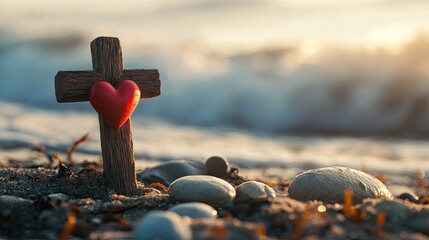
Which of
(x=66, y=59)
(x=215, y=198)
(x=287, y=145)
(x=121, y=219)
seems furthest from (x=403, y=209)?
(x=66, y=59)

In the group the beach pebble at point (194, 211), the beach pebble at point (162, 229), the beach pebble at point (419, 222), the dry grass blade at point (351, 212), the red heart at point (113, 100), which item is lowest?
the beach pebble at point (419, 222)

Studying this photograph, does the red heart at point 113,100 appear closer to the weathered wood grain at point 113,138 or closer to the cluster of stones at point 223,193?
the weathered wood grain at point 113,138

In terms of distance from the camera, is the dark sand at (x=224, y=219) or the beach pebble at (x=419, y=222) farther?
the beach pebble at (x=419, y=222)

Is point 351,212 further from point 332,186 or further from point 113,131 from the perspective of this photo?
point 113,131

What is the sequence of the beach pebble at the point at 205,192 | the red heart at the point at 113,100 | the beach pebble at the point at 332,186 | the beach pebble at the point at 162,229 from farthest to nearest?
the beach pebble at the point at 332,186 → the red heart at the point at 113,100 → the beach pebble at the point at 205,192 → the beach pebble at the point at 162,229

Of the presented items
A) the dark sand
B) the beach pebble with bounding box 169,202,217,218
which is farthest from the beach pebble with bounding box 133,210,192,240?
the beach pebble with bounding box 169,202,217,218

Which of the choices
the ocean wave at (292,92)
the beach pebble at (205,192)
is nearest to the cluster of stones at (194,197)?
the beach pebble at (205,192)
